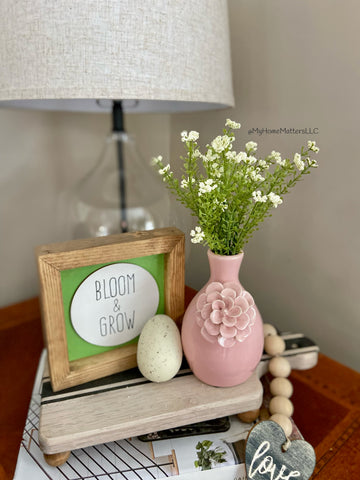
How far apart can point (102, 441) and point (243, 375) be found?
0.75 ft

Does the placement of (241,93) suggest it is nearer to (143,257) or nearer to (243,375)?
(143,257)

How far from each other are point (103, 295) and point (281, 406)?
349 mm

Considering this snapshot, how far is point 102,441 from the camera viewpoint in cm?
52

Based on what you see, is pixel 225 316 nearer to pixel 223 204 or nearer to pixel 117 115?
pixel 223 204

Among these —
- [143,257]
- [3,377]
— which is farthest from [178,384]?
[3,377]

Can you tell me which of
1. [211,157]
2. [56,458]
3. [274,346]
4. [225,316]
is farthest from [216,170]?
[56,458]

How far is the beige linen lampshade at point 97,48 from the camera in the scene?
1.70 ft

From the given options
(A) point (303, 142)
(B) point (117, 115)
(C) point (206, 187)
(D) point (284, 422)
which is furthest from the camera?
(B) point (117, 115)

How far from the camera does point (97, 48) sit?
1.73 feet

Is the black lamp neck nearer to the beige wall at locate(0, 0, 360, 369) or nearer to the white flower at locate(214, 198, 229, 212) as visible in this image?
the beige wall at locate(0, 0, 360, 369)

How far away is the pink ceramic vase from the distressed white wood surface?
2 centimetres

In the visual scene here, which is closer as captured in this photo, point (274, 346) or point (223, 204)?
point (223, 204)

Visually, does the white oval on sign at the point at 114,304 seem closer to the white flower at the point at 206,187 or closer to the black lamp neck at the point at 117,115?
the white flower at the point at 206,187

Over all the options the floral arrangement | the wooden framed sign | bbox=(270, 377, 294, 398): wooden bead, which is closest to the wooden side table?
bbox=(270, 377, 294, 398): wooden bead
